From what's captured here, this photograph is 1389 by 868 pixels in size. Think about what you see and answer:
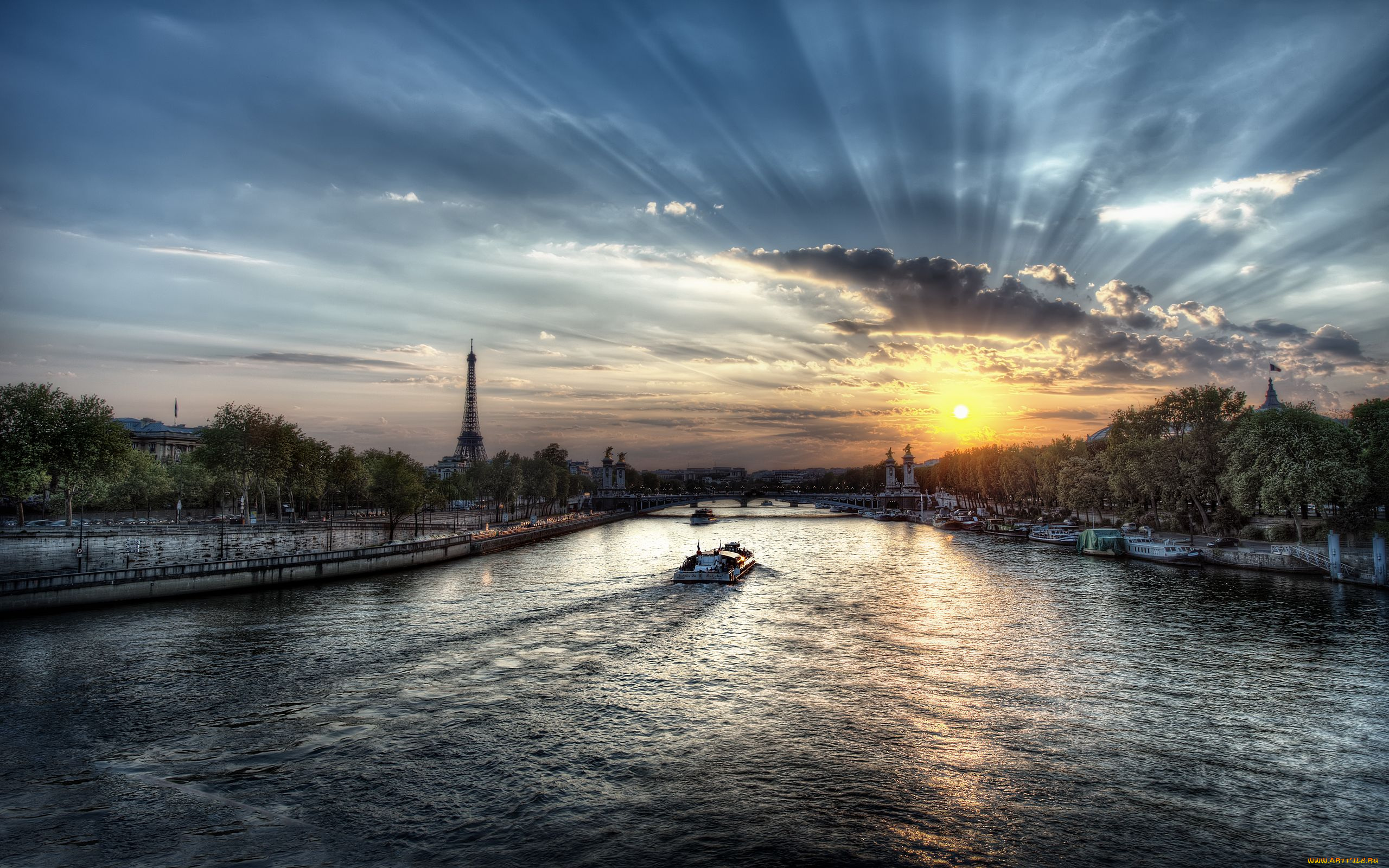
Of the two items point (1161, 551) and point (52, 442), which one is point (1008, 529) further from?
point (52, 442)

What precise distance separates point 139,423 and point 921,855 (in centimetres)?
20016

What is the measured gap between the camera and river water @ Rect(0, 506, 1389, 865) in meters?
16.8

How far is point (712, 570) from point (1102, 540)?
4363 cm

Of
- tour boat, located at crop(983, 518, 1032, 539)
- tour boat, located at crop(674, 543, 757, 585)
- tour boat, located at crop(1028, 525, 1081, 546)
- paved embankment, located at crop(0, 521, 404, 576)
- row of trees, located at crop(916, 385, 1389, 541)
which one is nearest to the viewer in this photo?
row of trees, located at crop(916, 385, 1389, 541)

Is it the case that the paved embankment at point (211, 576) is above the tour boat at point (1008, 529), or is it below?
above

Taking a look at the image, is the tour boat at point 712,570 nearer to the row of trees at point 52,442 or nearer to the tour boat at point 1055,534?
the tour boat at point 1055,534

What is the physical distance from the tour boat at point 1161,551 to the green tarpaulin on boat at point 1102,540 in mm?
631

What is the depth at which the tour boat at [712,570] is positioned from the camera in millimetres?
59719

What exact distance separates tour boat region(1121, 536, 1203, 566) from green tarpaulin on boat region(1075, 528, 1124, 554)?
0.63 meters

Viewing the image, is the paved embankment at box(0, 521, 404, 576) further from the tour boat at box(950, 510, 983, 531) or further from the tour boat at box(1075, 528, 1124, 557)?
the tour boat at box(950, 510, 983, 531)

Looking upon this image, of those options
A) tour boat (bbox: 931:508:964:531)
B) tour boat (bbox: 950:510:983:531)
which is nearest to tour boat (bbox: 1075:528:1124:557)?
tour boat (bbox: 950:510:983:531)

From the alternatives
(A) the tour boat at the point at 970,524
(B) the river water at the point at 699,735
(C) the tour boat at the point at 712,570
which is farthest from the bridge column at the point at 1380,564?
(A) the tour boat at the point at 970,524

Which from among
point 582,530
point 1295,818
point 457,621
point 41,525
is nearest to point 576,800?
point 1295,818

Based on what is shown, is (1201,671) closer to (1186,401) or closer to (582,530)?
(1186,401)
